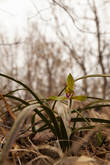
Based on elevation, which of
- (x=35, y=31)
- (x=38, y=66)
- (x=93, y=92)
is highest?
(x=35, y=31)

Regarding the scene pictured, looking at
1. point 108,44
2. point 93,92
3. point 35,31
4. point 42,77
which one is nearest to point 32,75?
point 42,77

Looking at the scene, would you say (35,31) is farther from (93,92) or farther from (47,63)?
(93,92)

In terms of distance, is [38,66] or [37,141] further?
[38,66]

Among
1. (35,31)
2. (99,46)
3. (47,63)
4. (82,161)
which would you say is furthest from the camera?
(47,63)

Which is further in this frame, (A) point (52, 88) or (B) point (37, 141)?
(A) point (52, 88)

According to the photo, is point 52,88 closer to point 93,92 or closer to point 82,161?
point 93,92

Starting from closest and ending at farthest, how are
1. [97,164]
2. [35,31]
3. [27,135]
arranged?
[97,164]
[27,135]
[35,31]

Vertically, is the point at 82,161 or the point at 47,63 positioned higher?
the point at 47,63

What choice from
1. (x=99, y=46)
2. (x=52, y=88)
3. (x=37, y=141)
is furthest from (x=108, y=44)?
(x=37, y=141)

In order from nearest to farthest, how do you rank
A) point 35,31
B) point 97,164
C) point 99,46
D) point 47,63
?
point 97,164, point 99,46, point 35,31, point 47,63
